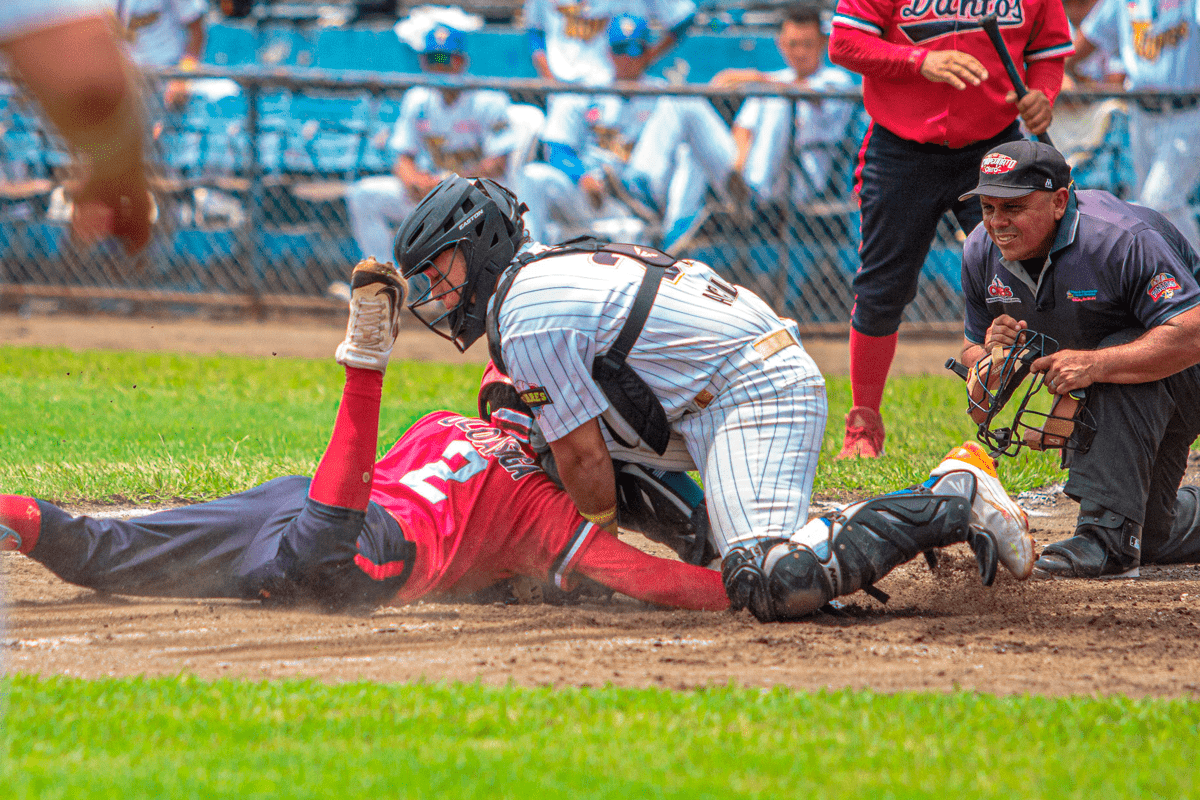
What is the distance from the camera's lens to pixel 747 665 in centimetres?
339

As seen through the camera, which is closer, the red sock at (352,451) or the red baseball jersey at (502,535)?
the red sock at (352,451)

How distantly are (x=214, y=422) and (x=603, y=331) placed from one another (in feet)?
13.0

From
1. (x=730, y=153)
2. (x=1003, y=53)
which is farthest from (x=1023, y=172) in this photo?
(x=730, y=153)

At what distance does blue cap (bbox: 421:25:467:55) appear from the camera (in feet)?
36.0

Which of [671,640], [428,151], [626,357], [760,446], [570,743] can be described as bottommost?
[671,640]

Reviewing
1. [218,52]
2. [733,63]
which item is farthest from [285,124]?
[733,63]

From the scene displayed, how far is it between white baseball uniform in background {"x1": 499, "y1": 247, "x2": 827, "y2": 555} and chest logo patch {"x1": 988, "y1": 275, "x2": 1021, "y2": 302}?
1.06m

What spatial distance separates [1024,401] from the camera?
4.34 metres

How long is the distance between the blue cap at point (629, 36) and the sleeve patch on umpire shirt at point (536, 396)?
7386 mm

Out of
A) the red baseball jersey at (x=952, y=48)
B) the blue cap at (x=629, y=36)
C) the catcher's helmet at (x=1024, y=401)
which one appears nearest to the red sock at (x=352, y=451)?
the catcher's helmet at (x=1024, y=401)

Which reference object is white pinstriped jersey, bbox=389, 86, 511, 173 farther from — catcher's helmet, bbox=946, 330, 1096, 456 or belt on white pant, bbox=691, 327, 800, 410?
belt on white pant, bbox=691, 327, 800, 410

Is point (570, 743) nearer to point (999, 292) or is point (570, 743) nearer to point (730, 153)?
point (999, 292)

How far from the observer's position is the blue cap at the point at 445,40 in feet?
36.0

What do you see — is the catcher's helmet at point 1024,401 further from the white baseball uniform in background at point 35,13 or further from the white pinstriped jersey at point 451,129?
the white pinstriped jersey at point 451,129
